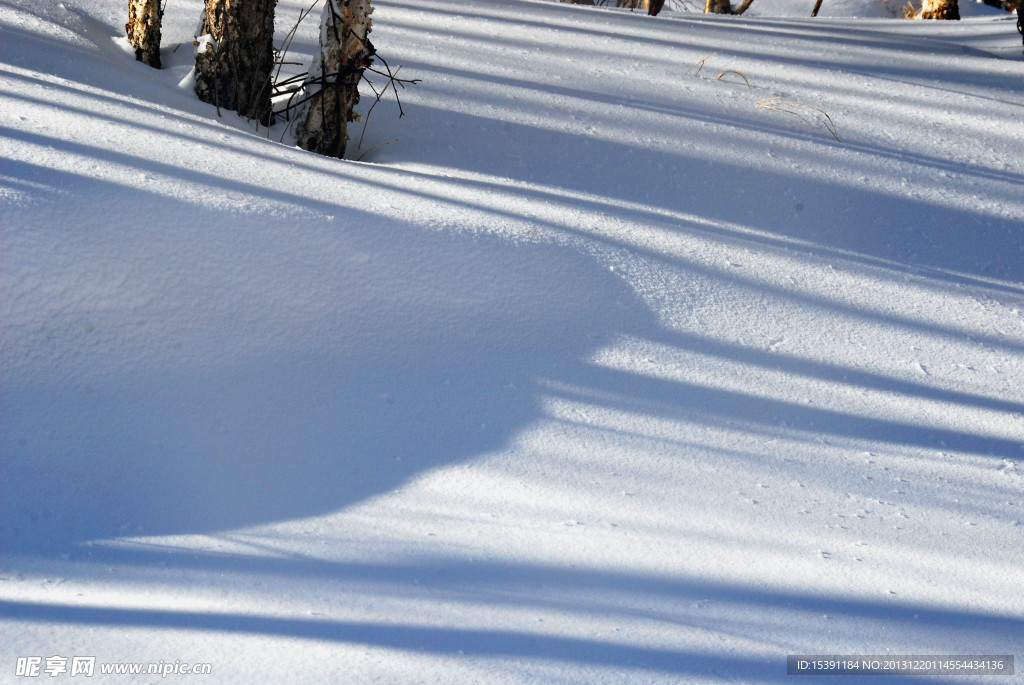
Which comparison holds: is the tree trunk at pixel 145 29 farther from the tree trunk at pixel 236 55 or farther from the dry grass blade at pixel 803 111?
the dry grass blade at pixel 803 111

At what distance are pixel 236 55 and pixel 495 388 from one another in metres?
2.04

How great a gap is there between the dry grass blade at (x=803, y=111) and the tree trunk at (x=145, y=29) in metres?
2.74

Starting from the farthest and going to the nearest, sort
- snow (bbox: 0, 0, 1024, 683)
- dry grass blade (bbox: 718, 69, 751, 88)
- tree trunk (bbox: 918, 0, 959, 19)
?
tree trunk (bbox: 918, 0, 959, 19) → dry grass blade (bbox: 718, 69, 751, 88) → snow (bbox: 0, 0, 1024, 683)

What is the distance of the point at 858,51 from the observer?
470 cm

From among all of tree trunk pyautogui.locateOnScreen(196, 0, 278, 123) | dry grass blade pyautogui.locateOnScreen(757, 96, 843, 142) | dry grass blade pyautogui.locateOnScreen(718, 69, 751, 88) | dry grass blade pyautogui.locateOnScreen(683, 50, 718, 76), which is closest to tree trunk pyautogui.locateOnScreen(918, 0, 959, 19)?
dry grass blade pyautogui.locateOnScreen(683, 50, 718, 76)

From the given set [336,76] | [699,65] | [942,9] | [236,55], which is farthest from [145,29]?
[942,9]

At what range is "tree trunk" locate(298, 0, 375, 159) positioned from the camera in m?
3.35

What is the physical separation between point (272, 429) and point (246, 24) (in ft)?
6.82

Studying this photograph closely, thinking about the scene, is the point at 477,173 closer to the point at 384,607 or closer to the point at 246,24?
the point at 246,24

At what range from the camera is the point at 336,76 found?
3.36m

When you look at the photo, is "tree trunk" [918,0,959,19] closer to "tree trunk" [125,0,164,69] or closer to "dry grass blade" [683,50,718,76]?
"dry grass blade" [683,50,718,76]

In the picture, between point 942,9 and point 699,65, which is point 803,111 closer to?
point 699,65

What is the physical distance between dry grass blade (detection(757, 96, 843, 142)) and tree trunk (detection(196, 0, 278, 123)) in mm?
2261

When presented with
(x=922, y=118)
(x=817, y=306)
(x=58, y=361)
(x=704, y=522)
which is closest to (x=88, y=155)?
(x=58, y=361)
